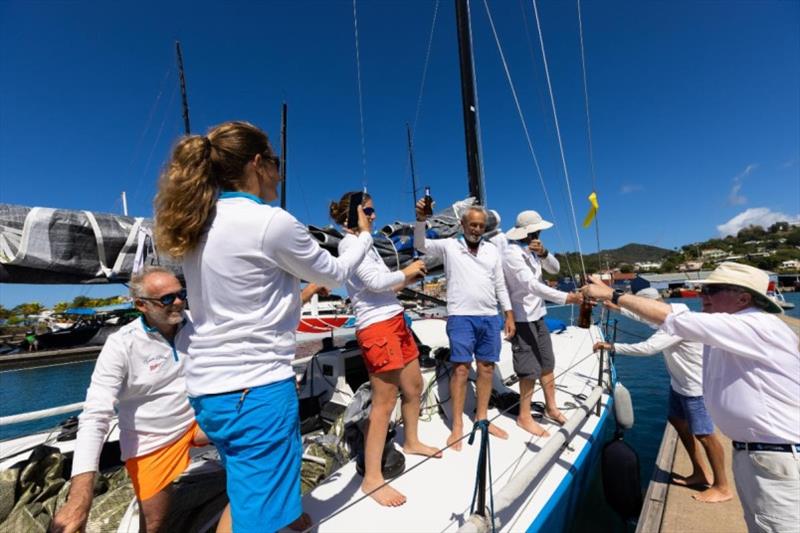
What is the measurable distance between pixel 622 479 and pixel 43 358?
89.1 ft

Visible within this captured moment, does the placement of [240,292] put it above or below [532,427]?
above

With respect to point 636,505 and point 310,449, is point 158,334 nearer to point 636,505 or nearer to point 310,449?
point 310,449

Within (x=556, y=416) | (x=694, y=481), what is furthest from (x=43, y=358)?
(x=694, y=481)

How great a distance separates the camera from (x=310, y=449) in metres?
2.56

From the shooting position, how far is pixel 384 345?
213 centimetres

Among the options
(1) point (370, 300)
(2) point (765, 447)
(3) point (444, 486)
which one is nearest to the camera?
(2) point (765, 447)

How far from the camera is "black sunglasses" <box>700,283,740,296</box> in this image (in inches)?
64.6

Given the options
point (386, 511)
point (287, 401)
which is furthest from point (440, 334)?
point (287, 401)

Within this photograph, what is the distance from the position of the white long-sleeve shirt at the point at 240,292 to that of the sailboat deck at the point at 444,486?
0.66 meters

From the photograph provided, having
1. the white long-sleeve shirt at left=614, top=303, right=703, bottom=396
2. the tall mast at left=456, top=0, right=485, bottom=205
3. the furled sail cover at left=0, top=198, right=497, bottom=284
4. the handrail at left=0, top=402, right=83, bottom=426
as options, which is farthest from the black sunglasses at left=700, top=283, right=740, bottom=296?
the handrail at left=0, top=402, right=83, bottom=426

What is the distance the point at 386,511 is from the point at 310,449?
907 mm

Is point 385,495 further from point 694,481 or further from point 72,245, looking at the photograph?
point 694,481

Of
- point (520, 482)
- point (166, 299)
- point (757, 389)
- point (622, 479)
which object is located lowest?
point (622, 479)

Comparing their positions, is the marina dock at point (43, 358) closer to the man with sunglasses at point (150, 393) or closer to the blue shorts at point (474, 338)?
the man with sunglasses at point (150, 393)
